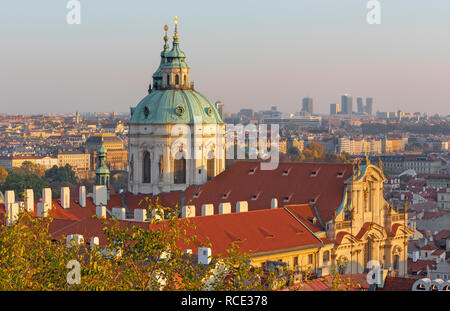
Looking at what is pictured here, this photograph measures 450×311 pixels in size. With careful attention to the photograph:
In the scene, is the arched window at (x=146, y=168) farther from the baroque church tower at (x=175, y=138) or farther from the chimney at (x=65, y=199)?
the chimney at (x=65, y=199)

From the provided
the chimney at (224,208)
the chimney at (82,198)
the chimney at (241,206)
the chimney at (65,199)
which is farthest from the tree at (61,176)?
the chimney at (224,208)

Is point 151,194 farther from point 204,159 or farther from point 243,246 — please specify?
point 243,246

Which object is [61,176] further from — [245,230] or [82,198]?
[245,230]

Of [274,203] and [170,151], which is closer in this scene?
[274,203]

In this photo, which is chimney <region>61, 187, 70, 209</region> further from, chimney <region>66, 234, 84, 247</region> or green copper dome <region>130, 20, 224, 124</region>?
chimney <region>66, 234, 84, 247</region>

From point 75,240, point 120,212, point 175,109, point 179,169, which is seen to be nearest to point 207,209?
point 120,212

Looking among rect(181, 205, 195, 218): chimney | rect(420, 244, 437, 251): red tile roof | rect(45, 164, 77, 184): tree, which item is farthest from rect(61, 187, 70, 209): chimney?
rect(45, 164, 77, 184): tree

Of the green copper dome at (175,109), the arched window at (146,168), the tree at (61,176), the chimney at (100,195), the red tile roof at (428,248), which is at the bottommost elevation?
the red tile roof at (428,248)

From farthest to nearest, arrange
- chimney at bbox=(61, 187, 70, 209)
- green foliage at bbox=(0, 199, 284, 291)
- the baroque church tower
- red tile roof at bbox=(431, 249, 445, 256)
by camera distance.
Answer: red tile roof at bbox=(431, 249, 445, 256), the baroque church tower, chimney at bbox=(61, 187, 70, 209), green foliage at bbox=(0, 199, 284, 291)
